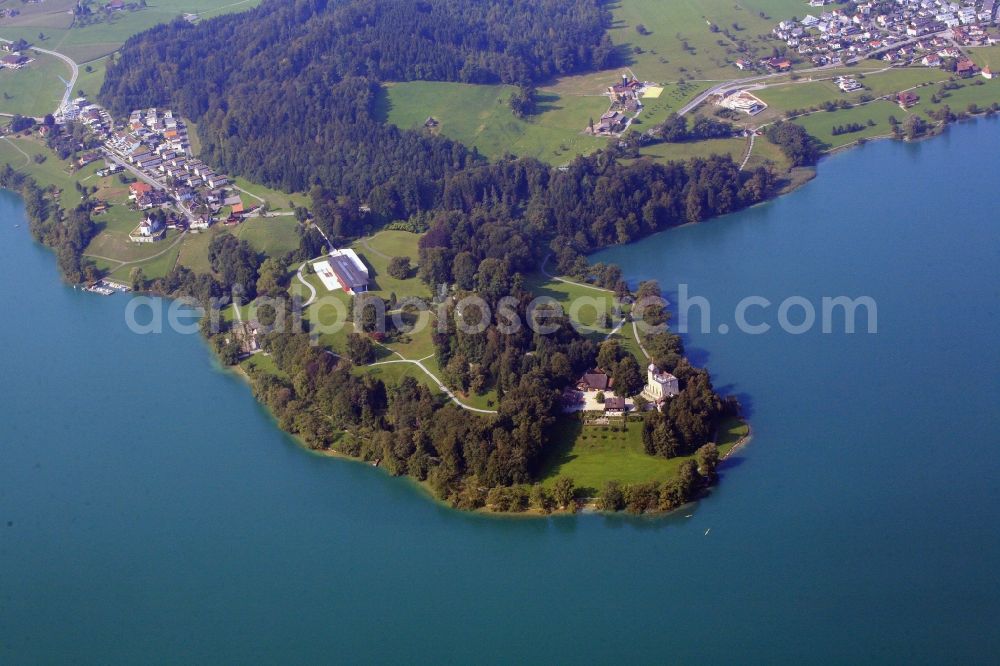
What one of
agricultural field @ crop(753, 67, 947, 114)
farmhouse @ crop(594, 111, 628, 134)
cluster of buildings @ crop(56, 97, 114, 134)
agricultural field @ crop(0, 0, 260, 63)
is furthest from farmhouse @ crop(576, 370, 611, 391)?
agricultural field @ crop(0, 0, 260, 63)

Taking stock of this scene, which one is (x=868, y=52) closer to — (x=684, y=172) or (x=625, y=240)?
(x=684, y=172)

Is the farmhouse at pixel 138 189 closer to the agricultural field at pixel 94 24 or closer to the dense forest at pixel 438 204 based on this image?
the dense forest at pixel 438 204

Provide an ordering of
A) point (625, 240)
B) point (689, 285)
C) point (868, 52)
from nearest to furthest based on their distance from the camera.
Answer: point (689, 285)
point (625, 240)
point (868, 52)

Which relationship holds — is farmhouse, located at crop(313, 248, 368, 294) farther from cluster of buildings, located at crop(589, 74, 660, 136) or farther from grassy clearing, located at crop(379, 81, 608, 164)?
cluster of buildings, located at crop(589, 74, 660, 136)

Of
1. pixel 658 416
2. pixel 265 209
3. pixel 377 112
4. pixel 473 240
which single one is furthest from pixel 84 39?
pixel 658 416

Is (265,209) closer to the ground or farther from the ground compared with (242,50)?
closer to the ground

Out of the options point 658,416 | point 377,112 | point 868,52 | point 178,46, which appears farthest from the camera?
point 178,46

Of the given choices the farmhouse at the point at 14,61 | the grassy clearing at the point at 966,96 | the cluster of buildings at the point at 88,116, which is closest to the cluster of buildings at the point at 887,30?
the grassy clearing at the point at 966,96

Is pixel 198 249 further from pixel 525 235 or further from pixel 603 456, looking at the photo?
pixel 603 456
